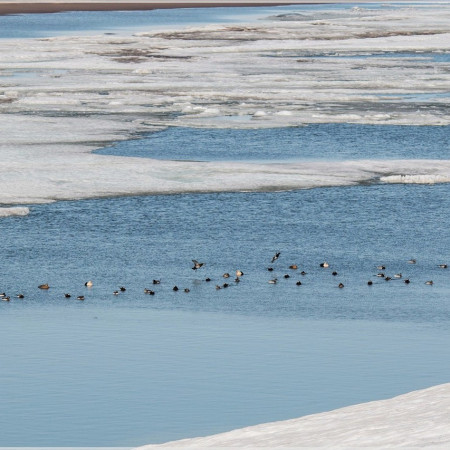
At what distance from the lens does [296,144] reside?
2398cm

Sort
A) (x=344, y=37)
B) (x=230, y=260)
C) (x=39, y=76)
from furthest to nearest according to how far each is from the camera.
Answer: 1. (x=344, y=37)
2. (x=39, y=76)
3. (x=230, y=260)

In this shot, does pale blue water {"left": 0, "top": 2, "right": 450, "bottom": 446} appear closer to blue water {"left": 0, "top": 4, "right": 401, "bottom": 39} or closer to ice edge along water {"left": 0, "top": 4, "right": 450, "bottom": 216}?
ice edge along water {"left": 0, "top": 4, "right": 450, "bottom": 216}

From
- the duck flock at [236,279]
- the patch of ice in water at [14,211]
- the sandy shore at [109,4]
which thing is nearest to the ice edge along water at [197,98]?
the patch of ice in water at [14,211]

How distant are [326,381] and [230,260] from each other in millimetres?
4892

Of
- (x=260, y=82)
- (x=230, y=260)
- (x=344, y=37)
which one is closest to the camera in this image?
(x=230, y=260)

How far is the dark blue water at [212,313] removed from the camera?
909 cm

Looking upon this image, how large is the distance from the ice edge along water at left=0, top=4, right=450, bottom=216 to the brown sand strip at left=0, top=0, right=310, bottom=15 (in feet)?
144

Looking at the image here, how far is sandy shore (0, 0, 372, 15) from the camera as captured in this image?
105438 millimetres

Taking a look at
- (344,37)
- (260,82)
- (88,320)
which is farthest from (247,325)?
(344,37)

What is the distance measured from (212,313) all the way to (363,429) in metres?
4.59

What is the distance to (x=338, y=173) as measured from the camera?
20.2 metres

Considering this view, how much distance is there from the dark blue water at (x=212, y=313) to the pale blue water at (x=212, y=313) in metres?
0.02

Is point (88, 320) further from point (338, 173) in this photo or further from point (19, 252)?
point (338, 173)

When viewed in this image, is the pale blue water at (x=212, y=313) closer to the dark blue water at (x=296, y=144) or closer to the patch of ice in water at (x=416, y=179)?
the patch of ice in water at (x=416, y=179)
